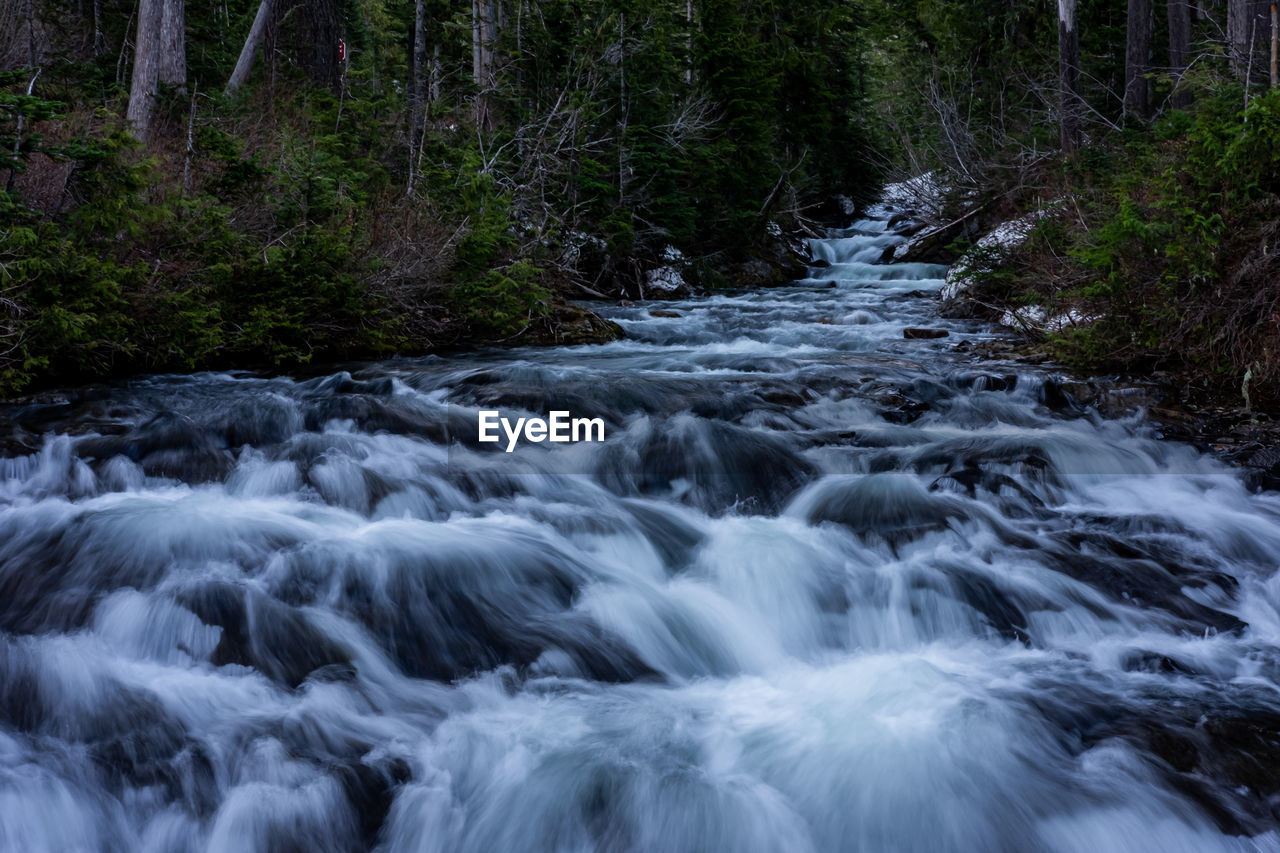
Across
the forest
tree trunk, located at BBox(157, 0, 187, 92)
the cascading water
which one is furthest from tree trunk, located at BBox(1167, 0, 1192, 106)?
tree trunk, located at BBox(157, 0, 187, 92)

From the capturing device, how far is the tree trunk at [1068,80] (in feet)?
50.5

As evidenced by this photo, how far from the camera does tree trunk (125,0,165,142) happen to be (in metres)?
12.2

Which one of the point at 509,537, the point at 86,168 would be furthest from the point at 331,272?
the point at 509,537

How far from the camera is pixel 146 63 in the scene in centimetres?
1238

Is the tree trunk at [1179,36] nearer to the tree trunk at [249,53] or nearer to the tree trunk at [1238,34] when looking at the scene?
the tree trunk at [1238,34]

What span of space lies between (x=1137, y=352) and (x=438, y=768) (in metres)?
7.73

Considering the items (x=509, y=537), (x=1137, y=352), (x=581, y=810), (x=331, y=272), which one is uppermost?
(x=331, y=272)

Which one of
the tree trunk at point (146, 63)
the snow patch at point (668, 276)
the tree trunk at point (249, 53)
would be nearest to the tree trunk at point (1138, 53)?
the snow patch at point (668, 276)

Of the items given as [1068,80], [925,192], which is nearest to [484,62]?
[925,192]

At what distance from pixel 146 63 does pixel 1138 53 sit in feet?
51.1

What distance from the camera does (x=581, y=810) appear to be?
355cm

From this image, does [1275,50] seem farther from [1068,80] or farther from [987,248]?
[1068,80]

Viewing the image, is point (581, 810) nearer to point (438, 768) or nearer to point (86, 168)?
point (438, 768)

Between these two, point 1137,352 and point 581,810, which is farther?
point 1137,352
